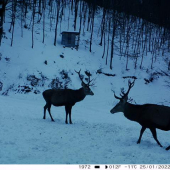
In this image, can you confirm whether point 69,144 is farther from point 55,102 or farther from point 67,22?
point 67,22

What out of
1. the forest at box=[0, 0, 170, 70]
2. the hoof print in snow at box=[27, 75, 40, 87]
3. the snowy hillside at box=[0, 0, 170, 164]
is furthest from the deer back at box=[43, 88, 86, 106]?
the forest at box=[0, 0, 170, 70]

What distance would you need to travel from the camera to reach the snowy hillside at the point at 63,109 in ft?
20.8

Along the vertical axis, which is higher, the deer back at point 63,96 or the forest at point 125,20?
the forest at point 125,20

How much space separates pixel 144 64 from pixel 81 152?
35.5 metres

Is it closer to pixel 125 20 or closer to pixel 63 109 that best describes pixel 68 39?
pixel 125 20

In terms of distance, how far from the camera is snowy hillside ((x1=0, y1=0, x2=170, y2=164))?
6.34 metres

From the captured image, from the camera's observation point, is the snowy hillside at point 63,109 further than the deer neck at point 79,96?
No

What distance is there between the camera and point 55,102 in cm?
1202

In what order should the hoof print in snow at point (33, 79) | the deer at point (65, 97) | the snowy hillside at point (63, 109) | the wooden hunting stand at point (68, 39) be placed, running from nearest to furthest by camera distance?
1. the snowy hillside at point (63, 109)
2. the deer at point (65, 97)
3. the hoof print in snow at point (33, 79)
4. the wooden hunting stand at point (68, 39)

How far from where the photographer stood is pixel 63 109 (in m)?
16.9

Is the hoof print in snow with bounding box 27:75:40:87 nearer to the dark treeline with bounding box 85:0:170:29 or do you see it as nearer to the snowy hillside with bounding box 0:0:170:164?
the snowy hillside with bounding box 0:0:170:164
